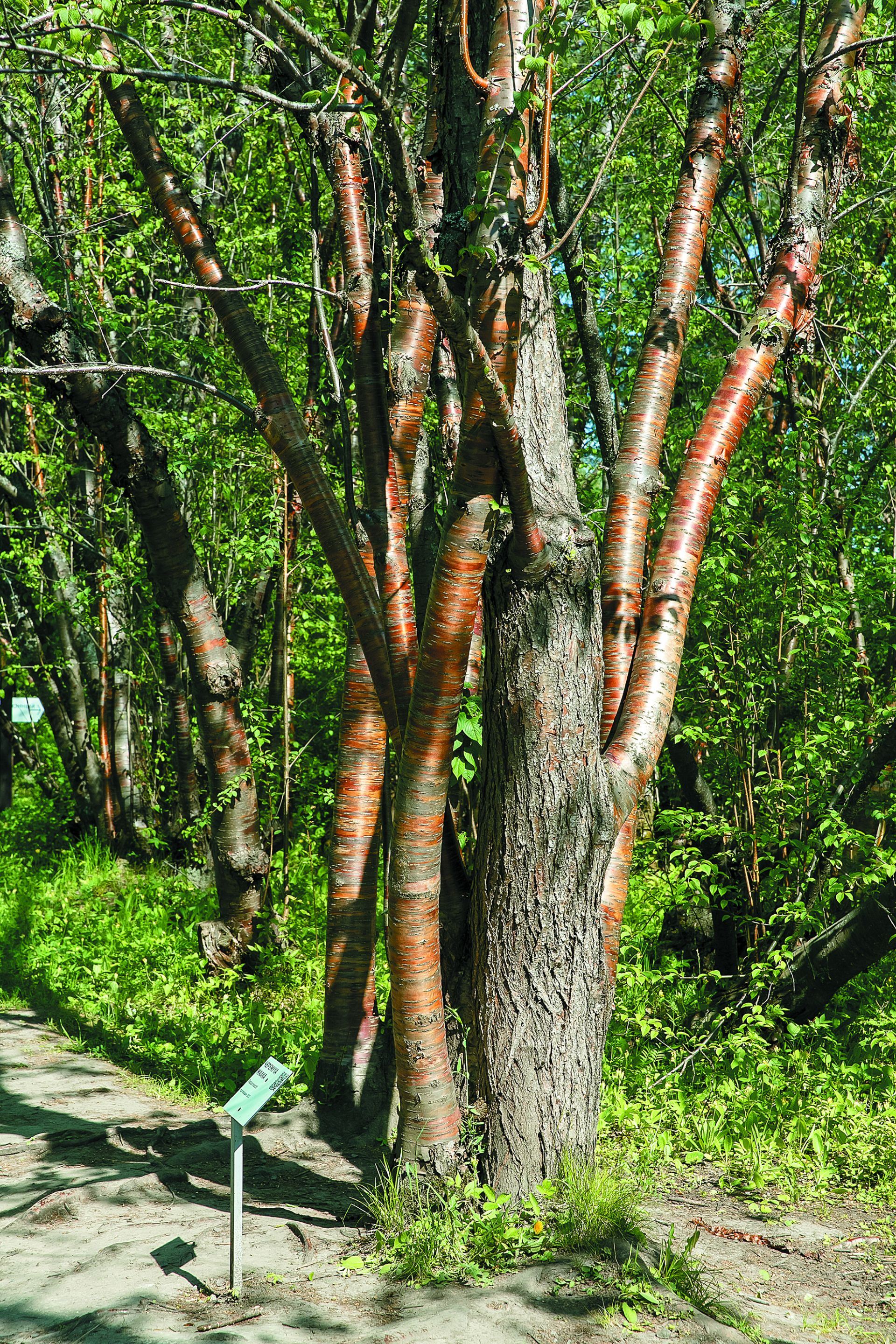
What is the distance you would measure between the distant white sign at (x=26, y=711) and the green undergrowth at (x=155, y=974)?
640cm

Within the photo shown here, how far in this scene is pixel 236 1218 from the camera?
314 centimetres

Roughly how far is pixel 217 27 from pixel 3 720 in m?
8.83

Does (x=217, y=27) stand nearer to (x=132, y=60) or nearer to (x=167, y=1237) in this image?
(x=132, y=60)

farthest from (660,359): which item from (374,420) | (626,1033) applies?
(626,1033)

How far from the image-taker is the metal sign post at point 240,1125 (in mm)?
3143

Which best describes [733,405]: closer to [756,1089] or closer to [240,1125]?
[240,1125]

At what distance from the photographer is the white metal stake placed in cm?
313

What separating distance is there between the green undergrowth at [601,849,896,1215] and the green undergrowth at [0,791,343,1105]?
1836 millimetres

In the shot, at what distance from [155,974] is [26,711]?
42.6 feet

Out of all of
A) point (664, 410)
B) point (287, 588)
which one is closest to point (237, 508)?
point (287, 588)

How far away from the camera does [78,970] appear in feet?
25.2

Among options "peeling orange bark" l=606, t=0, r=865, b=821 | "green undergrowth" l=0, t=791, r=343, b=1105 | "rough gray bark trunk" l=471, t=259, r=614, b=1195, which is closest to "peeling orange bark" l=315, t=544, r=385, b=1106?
"green undergrowth" l=0, t=791, r=343, b=1105

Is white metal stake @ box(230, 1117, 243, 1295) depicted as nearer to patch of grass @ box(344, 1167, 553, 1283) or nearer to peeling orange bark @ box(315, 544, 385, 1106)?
patch of grass @ box(344, 1167, 553, 1283)

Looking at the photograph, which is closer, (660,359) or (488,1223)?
(488,1223)
